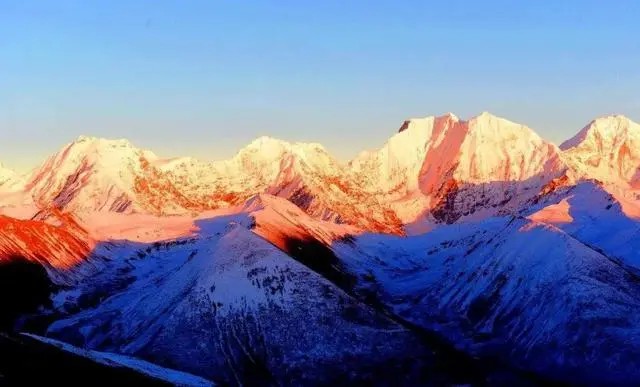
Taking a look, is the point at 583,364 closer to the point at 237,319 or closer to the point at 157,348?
the point at 237,319

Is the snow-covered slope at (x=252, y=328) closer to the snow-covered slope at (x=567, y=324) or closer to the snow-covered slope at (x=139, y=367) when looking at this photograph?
the snow-covered slope at (x=567, y=324)

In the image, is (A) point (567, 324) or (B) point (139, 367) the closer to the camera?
(B) point (139, 367)

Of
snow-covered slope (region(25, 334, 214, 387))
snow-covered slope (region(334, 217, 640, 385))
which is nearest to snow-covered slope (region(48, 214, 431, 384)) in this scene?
snow-covered slope (region(334, 217, 640, 385))

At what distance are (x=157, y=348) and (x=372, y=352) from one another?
3343 cm

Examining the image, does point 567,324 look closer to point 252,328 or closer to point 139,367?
point 252,328

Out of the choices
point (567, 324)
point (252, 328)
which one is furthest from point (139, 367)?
point (567, 324)

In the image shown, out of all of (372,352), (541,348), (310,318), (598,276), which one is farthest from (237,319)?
(598,276)

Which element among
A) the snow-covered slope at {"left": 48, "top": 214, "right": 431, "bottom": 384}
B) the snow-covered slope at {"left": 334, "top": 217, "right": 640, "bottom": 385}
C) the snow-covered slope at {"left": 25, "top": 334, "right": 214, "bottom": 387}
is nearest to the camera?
the snow-covered slope at {"left": 25, "top": 334, "right": 214, "bottom": 387}

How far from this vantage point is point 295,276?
184 meters

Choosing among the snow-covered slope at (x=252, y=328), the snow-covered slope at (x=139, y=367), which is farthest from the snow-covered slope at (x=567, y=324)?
the snow-covered slope at (x=139, y=367)

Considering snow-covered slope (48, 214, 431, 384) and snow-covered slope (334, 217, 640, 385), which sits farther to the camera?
snow-covered slope (334, 217, 640, 385)

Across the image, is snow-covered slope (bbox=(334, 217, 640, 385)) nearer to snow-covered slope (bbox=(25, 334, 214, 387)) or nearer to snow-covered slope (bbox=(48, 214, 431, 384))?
snow-covered slope (bbox=(48, 214, 431, 384))

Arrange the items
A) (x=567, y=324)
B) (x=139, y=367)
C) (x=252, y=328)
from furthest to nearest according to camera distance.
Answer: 1. (x=567, y=324)
2. (x=252, y=328)
3. (x=139, y=367)

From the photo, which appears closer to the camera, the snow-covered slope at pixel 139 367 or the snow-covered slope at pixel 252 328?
the snow-covered slope at pixel 139 367
